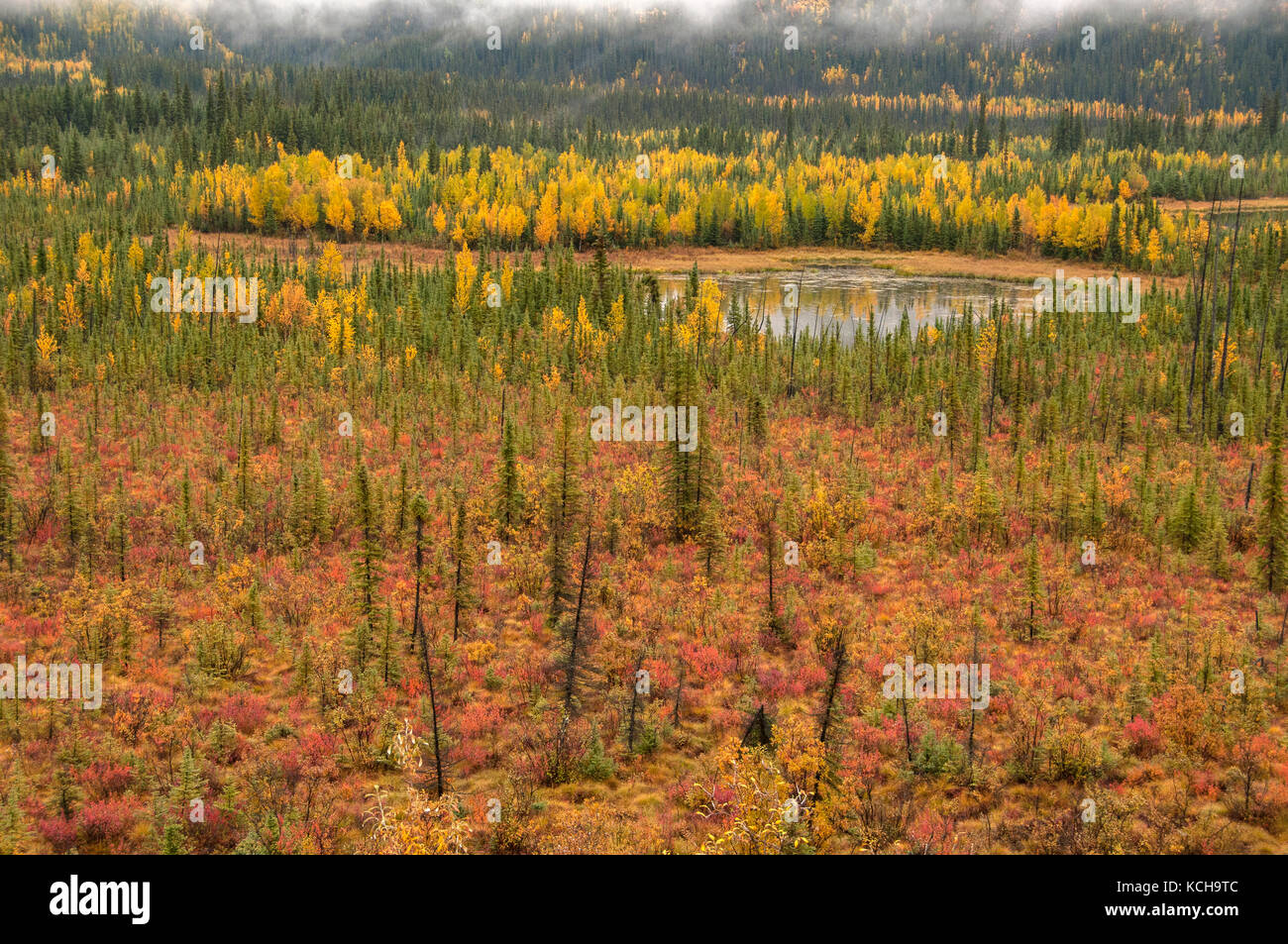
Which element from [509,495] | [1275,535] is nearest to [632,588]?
[509,495]

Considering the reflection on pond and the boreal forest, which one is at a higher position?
the reflection on pond

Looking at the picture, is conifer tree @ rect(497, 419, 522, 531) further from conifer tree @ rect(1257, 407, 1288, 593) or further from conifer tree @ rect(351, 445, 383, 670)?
conifer tree @ rect(1257, 407, 1288, 593)

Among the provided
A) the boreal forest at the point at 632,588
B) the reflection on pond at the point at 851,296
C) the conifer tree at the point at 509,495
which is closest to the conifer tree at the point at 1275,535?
the boreal forest at the point at 632,588

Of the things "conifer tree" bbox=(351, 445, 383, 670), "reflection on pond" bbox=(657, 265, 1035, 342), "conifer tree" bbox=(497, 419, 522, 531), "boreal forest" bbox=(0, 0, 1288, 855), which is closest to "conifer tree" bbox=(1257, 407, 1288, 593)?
"boreal forest" bbox=(0, 0, 1288, 855)

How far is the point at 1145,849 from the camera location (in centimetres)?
1532

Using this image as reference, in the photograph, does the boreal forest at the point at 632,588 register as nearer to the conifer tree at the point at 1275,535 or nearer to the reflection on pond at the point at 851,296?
the conifer tree at the point at 1275,535

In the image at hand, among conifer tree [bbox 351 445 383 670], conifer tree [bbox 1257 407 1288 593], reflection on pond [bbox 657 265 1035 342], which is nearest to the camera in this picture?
conifer tree [bbox 351 445 383 670]

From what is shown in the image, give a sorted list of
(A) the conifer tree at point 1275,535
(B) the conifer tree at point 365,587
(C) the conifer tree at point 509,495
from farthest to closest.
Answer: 1. (C) the conifer tree at point 509,495
2. (A) the conifer tree at point 1275,535
3. (B) the conifer tree at point 365,587

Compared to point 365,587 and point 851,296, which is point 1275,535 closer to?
point 365,587

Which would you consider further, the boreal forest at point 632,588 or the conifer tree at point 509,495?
the conifer tree at point 509,495

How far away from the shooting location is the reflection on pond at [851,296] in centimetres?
9181

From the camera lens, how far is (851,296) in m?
112

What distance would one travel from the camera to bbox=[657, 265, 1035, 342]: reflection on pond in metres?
91.8
